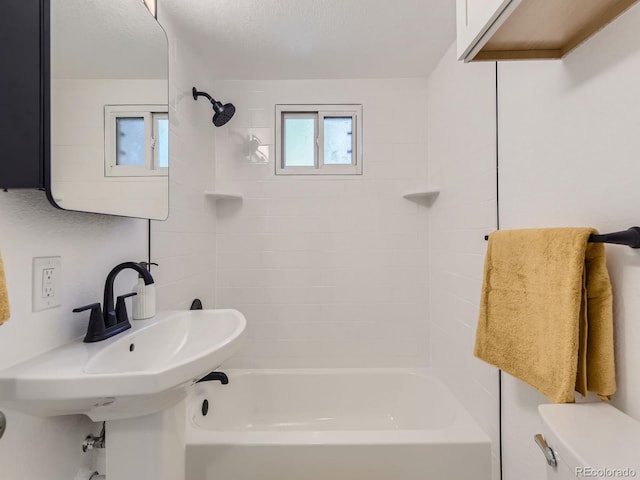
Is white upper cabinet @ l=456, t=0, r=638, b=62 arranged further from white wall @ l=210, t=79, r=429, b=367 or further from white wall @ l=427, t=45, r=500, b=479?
white wall @ l=210, t=79, r=429, b=367

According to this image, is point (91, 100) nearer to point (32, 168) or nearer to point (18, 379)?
point (32, 168)

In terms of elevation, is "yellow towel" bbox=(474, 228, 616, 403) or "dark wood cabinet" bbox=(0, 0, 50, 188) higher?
"dark wood cabinet" bbox=(0, 0, 50, 188)

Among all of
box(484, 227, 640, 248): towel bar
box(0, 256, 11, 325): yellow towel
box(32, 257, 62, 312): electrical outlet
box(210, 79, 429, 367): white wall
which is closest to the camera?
box(0, 256, 11, 325): yellow towel

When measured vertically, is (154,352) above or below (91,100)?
below

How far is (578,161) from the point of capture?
90cm

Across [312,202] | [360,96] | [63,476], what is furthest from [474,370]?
[360,96]

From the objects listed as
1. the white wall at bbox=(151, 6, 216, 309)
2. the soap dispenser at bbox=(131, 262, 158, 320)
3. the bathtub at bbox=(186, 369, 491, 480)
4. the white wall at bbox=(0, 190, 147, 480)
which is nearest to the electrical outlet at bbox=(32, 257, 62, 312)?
the white wall at bbox=(0, 190, 147, 480)

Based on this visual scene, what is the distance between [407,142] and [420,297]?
1.06 metres

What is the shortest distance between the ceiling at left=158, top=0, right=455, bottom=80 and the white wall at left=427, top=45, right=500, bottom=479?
228 millimetres

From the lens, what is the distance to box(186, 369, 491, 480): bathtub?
1301 millimetres

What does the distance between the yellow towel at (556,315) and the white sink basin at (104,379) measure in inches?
33.9

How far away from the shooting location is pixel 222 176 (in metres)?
2.18

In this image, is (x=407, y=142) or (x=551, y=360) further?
(x=407, y=142)

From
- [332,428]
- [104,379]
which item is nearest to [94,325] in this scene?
[104,379]
